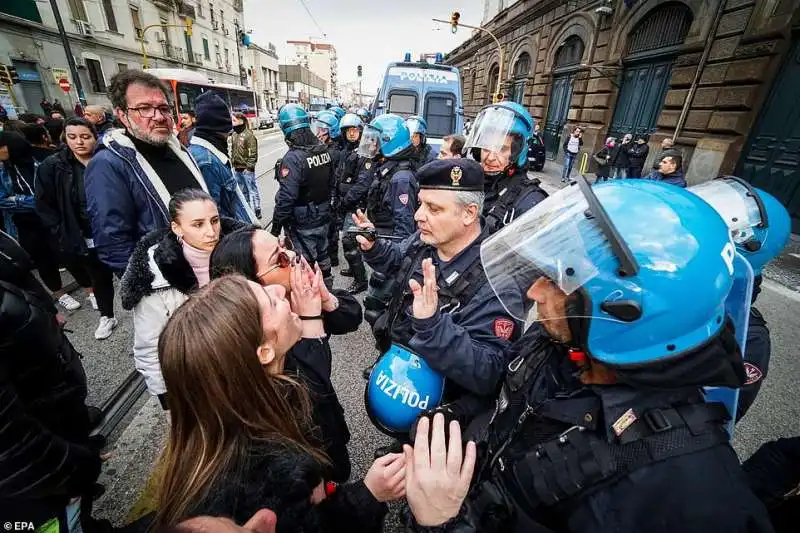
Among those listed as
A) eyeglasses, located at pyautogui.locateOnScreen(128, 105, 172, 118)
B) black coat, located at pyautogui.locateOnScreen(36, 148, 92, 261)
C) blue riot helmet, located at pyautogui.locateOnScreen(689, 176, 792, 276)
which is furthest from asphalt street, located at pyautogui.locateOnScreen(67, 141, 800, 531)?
eyeglasses, located at pyautogui.locateOnScreen(128, 105, 172, 118)

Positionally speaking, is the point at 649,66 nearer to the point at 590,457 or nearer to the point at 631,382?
the point at 631,382

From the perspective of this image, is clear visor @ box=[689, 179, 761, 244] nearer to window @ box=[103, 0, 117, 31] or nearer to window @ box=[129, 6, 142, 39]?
window @ box=[103, 0, 117, 31]

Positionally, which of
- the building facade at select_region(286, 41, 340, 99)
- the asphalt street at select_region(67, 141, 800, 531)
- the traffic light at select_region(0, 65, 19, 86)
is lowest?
the asphalt street at select_region(67, 141, 800, 531)

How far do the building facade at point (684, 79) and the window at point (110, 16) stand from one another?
30.0 meters

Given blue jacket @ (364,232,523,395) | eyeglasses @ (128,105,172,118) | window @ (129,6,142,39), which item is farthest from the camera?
window @ (129,6,142,39)

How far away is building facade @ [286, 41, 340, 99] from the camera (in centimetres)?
9456

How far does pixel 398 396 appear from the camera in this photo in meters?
1.67

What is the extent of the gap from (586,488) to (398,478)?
59 cm

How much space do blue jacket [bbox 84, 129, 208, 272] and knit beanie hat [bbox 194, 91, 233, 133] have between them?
139cm

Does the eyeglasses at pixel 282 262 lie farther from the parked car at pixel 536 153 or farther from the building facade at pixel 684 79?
the parked car at pixel 536 153

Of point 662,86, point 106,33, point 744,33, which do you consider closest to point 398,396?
point 744,33

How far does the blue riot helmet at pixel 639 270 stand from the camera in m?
0.88

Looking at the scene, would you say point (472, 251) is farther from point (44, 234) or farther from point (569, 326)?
point (44, 234)

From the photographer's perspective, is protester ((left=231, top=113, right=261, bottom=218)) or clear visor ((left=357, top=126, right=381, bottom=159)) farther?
protester ((left=231, top=113, right=261, bottom=218))
